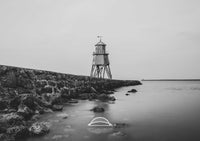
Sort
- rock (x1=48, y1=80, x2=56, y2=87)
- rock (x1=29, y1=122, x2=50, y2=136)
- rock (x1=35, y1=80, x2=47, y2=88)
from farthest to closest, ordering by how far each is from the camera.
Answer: rock (x1=48, y1=80, x2=56, y2=87) → rock (x1=35, y1=80, x2=47, y2=88) → rock (x1=29, y1=122, x2=50, y2=136)

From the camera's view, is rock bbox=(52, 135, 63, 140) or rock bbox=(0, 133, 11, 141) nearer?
rock bbox=(0, 133, 11, 141)

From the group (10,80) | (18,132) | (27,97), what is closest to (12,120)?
(18,132)

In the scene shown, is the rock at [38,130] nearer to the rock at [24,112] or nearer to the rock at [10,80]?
the rock at [24,112]

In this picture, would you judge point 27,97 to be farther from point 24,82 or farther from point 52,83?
point 52,83

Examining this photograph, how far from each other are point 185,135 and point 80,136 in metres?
4.00

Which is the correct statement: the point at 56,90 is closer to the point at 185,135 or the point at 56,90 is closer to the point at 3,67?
the point at 3,67

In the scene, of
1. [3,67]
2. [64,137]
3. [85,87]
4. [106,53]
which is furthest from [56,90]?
[106,53]

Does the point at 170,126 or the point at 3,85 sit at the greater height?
the point at 3,85

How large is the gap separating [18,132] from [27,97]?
13.3 feet

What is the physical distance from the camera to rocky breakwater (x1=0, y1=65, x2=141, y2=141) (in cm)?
639

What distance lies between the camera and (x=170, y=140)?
20.4 ft

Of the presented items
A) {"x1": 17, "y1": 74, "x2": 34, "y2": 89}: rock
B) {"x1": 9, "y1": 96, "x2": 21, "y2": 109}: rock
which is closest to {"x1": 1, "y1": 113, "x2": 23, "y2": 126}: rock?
{"x1": 9, "y1": 96, "x2": 21, "y2": 109}: rock

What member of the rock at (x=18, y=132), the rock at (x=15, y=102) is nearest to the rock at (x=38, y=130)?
the rock at (x=18, y=132)

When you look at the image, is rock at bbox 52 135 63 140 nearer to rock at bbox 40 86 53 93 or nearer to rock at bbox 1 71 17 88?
rock at bbox 1 71 17 88
